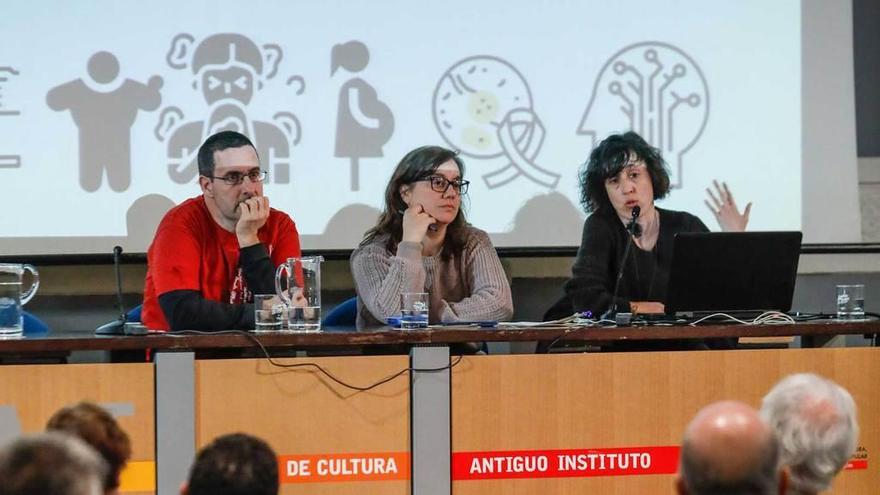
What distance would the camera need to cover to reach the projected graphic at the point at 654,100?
4.98 m

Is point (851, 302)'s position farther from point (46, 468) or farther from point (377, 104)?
point (46, 468)

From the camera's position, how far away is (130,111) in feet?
15.8

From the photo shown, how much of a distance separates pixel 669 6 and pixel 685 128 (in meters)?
0.49

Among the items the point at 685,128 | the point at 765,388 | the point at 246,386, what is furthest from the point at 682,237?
the point at 685,128

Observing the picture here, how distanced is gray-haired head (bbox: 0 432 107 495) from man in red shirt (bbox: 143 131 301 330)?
7.44 feet

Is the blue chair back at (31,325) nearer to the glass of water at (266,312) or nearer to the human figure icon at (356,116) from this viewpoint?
the glass of water at (266,312)

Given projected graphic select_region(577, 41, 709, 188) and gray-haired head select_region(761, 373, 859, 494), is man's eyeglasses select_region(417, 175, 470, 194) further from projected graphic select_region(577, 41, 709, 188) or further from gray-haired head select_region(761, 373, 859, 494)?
gray-haired head select_region(761, 373, 859, 494)

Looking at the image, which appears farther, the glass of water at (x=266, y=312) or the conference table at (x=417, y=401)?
the glass of water at (x=266, y=312)

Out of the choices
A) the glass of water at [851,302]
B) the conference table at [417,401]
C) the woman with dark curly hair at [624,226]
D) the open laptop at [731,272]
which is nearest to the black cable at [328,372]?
the conference table at [417,401]

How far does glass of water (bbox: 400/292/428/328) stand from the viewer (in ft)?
11.3

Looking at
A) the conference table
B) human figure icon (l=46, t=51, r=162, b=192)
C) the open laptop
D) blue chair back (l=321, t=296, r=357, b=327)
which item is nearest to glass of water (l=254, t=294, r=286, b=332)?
the conference table

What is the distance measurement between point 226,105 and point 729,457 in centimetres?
348

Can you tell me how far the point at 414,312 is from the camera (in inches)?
136

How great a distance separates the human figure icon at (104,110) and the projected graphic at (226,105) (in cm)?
12
